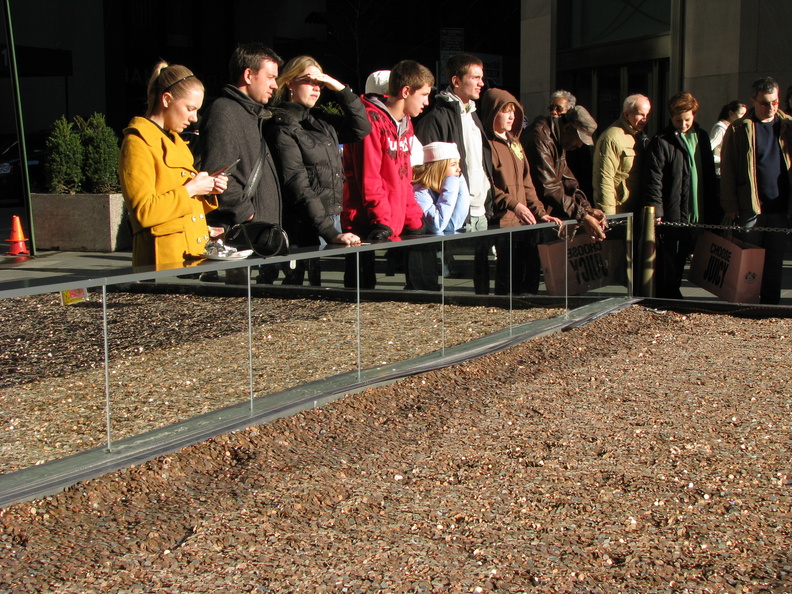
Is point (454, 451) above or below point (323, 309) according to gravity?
below

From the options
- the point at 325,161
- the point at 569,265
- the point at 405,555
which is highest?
the point at 325,161

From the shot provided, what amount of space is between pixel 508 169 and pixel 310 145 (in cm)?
243

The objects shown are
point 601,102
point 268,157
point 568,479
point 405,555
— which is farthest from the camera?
point 601,102

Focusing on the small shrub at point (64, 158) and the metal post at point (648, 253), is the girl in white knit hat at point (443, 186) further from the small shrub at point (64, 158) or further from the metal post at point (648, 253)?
the small shrub at point (64, 158)

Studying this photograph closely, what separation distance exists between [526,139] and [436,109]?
137 cm

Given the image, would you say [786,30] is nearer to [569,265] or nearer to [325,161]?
[569,265]

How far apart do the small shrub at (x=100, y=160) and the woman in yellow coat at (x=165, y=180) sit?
8.25 metres

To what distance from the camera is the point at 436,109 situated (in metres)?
7.32

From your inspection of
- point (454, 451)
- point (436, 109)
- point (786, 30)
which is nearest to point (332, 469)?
point (454, 451)

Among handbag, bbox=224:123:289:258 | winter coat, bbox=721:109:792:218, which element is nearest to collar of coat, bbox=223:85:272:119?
handbag, bbox=224:123:289:258

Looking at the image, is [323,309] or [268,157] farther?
[268,157]

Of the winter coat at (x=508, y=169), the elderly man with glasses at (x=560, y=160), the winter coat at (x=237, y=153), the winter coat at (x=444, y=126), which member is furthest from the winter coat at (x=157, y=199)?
the elderly man with glasses at (x=560, y=160)

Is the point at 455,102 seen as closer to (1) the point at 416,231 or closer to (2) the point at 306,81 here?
(1) the point at 416,231

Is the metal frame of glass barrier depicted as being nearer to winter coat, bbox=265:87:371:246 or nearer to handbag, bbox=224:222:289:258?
handbag, bbox=224:222:289:258
